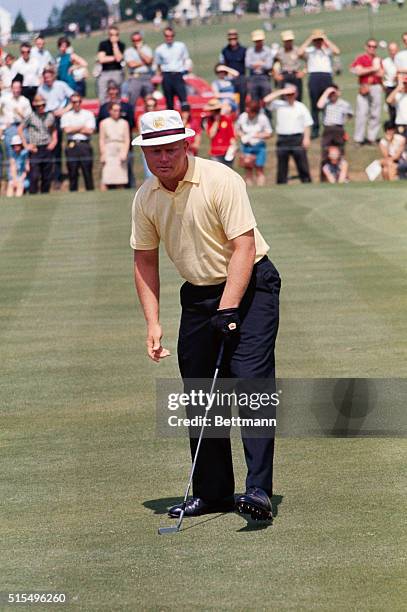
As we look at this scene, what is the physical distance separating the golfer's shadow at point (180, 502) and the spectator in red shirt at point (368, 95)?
22663mm

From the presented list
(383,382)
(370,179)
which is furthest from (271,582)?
(370,179)

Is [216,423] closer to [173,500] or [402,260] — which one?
[173,500]

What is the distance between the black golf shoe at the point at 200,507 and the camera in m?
7.20

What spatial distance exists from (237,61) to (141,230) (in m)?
22.5

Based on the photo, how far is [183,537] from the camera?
6.82m

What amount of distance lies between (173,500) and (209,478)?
0.35 m

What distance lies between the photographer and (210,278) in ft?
23.1

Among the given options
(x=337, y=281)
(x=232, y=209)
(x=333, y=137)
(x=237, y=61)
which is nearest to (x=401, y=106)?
(x=333, y=137)

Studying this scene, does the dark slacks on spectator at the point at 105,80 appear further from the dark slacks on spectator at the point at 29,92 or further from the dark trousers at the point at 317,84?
the dark trousers at the point at 317,84

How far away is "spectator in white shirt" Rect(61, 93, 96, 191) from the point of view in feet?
88.0

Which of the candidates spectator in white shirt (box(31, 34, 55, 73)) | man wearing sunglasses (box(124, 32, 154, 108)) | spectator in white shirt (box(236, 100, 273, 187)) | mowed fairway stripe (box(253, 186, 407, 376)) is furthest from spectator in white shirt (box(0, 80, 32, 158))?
mowed fairway stripe (box(253, 186, 407, 376))

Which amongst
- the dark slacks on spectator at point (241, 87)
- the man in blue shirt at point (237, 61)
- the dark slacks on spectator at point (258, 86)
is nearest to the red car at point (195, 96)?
the man in blue shirt at point (237, 61)

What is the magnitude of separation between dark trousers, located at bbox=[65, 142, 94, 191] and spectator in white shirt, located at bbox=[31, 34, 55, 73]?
2.04 metres

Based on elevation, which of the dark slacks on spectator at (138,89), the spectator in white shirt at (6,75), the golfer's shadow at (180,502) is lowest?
the dark slacks on spectator at (138,89)
